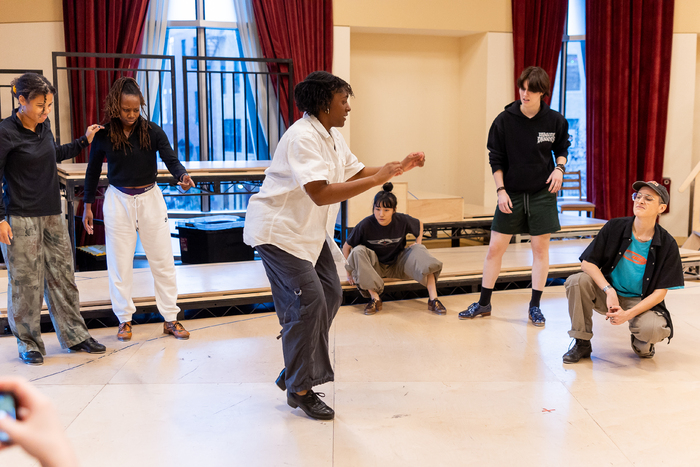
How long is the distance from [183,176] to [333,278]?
4.16ft

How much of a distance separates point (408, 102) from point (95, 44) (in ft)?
11.0

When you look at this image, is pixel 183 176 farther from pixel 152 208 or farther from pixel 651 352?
pixel 651 352

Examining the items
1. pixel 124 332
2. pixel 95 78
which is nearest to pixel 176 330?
pixel 124 332

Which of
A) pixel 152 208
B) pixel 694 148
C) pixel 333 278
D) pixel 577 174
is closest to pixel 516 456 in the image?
pixel 333 278

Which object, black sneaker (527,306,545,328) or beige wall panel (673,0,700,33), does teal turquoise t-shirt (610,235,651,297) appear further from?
beige wall panel (673,0,700,33)

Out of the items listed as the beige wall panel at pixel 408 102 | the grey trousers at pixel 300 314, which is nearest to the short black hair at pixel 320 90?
the grey trousers at pixel 300 314

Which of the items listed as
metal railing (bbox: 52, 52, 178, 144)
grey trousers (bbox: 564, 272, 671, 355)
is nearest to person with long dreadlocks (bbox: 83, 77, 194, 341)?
grey trousers (bbox: 564, 272, 671, 355)

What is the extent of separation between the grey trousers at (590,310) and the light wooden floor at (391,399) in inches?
5.7

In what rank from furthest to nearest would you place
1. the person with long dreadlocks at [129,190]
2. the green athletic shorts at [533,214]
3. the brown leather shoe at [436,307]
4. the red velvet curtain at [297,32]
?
the red velvet curtain at [297,32]
the brown leather shoe at [436,307]
the green athletic shorts at [533,214]
the person with long dreadlocks at [129,190]

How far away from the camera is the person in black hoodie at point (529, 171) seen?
11.2 feet

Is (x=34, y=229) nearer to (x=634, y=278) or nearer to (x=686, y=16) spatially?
(x=634, y=278)

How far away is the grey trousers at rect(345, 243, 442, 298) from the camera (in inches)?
152

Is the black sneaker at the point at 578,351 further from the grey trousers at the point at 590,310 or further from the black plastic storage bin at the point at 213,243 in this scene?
the black plastic storage bin at the point at 213,243

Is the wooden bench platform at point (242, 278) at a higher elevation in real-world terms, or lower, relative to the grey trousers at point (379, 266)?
lower
